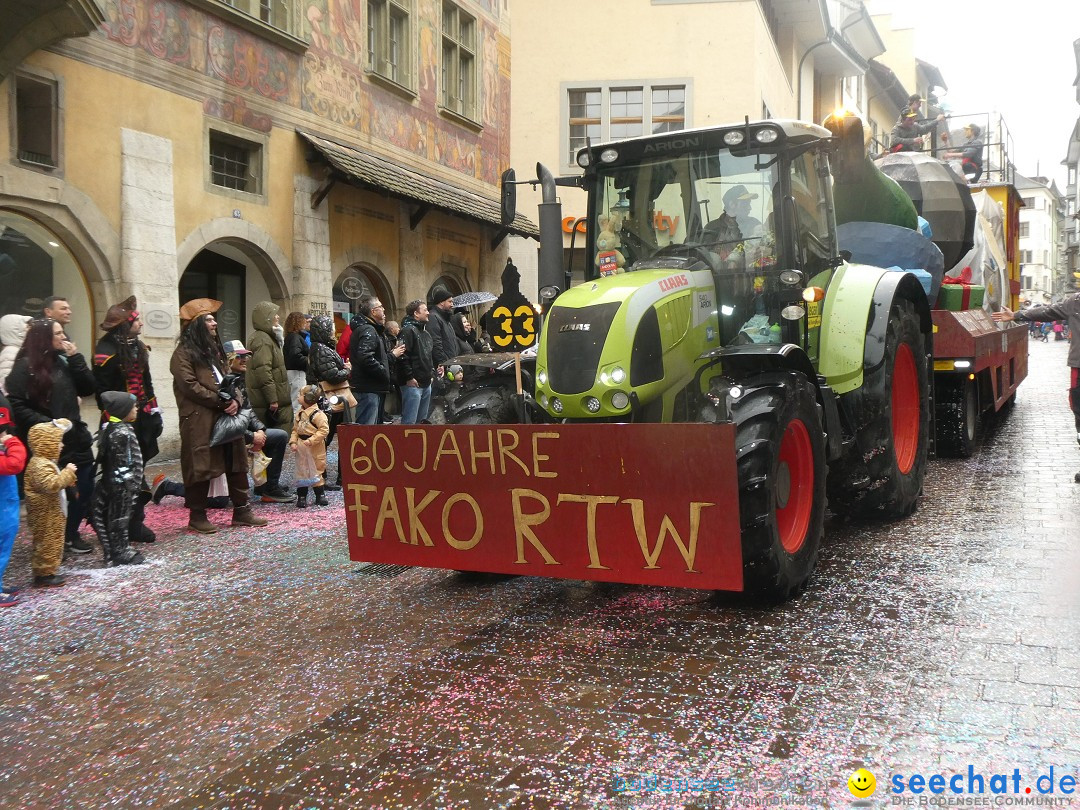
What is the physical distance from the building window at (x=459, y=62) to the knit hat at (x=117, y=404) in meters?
12.4

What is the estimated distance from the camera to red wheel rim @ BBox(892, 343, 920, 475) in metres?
7.56

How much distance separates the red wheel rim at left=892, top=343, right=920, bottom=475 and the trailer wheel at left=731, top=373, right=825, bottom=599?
2.17 meters

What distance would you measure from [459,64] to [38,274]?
10.5 meters

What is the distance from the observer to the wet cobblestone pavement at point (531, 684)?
3.37 m

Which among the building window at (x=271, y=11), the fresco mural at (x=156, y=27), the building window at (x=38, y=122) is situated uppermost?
the building window at (x=271, y=11)

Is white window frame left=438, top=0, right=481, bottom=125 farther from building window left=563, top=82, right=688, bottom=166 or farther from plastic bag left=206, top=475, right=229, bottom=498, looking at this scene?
plastic bag left=206, top=475, right=229, bottom=498

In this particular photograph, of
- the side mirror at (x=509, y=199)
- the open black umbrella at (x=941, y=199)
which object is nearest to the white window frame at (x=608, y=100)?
the open black umbrella at (x=941, y=199)

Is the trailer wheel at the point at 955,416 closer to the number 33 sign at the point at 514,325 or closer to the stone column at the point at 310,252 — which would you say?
the number 33 sign at the point at 514,325

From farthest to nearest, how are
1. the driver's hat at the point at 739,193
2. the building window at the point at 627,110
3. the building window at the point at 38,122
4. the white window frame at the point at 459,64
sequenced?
the building window at the point at 627,110 < the white window frame at the point at 459,64 < the building window at the point at 38,122 < the driver's hat at the point at 739,193

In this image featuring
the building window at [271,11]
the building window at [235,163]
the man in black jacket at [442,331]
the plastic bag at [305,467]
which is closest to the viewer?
the plastic bag at [305,467]

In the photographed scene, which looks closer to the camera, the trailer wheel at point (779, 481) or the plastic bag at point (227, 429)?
the trailer wheel at point (779, 481)

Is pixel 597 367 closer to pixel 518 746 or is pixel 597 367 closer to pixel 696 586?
pixel 696 586

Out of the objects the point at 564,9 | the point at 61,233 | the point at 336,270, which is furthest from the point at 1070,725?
the point at 564,9

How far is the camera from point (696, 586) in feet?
15.6
